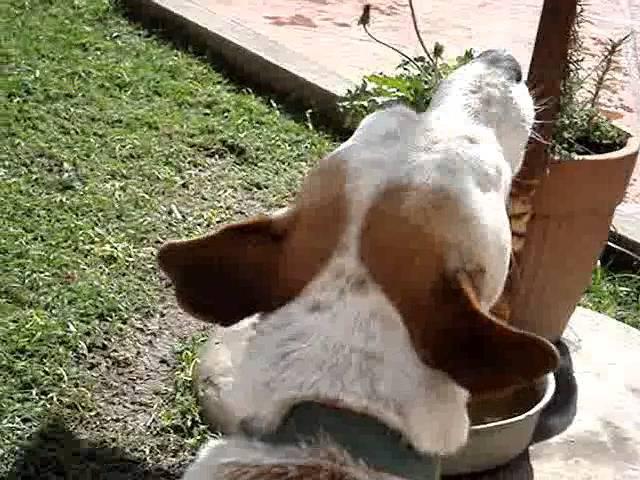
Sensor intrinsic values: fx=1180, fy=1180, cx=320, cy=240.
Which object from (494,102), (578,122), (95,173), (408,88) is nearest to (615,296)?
(578,122)

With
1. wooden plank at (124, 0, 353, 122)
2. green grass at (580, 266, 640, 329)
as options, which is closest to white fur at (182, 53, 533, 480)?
green grass at (580, 266, 640, 329)

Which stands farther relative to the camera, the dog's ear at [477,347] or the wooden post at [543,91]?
the wooden post at [543,91]

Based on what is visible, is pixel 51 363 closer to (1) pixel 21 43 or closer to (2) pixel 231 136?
(2) pixel 231 136

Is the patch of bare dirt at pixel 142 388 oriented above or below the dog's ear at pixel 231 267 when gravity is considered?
below

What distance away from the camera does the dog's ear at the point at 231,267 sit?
2.44 meters

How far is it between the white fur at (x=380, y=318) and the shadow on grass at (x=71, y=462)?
1005 millimetres

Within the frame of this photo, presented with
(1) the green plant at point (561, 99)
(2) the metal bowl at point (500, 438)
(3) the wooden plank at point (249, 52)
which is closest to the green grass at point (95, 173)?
(3) the wooden plank at point (249, 52)

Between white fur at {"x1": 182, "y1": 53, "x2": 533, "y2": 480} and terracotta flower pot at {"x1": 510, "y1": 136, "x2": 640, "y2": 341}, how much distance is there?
3.10ft

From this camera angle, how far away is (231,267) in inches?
97.0

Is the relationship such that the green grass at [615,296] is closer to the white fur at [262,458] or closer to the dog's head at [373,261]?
the dog's head at [373,261]

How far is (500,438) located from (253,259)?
1.08 meters

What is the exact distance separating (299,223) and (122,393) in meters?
1.42

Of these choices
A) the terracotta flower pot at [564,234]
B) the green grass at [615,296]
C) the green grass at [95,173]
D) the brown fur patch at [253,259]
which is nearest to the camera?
the brown fur patch at [253,259]

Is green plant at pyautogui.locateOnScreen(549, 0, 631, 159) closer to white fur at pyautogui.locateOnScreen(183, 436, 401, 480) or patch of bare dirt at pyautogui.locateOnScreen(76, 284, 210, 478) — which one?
patch of bare dirt at pyautogui.locateOnScreen(76, 284, 210, 478)
